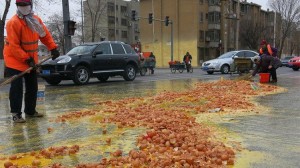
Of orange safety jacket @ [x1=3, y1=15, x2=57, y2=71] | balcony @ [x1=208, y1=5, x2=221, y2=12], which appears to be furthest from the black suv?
balcony @ [x1=208, y1=5, x2=221, y2=12]

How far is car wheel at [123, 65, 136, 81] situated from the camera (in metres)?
16.8

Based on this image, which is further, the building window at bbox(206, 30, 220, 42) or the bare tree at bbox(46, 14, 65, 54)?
the building window at bbox(206, 30, 220, 42)

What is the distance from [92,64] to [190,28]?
4764 cm

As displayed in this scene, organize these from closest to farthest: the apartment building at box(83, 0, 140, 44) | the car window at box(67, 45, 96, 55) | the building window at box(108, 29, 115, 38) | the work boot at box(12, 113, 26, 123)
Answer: the work boot at box(12, 113, 26, 123) → the car window at box(67, 45, 96, 55) → the apartment building at box(83, 0, 140, 44) → the building window at box(108, 29, 115, 38)

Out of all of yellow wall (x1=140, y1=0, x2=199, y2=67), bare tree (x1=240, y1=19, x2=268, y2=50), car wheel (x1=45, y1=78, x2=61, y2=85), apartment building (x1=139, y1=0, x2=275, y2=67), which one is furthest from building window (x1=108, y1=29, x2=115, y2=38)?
car wheel (x1=45, y1=78, x2=61, y2=85)

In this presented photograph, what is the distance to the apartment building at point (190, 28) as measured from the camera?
6116 cm

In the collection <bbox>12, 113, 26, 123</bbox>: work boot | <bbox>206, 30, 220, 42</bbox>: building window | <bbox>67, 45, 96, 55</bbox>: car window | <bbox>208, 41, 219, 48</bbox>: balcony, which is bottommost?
<bbox>12, 113, 26, 123</bbox>: work boot

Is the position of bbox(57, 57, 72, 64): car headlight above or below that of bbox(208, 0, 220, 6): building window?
below

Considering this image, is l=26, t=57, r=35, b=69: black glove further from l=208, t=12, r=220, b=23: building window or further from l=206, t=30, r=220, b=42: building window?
l=208, t=12, r=220, b=23: building window

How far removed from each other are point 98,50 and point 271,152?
12.3m

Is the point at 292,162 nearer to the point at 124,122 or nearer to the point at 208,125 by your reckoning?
the point at 208,125

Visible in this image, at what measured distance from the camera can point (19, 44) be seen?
6.20 metres

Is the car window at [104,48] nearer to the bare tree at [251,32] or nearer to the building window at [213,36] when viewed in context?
the building window at [213,36]

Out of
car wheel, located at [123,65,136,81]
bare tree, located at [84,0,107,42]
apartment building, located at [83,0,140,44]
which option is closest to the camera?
car wheel, located at [123,65,136,81]
